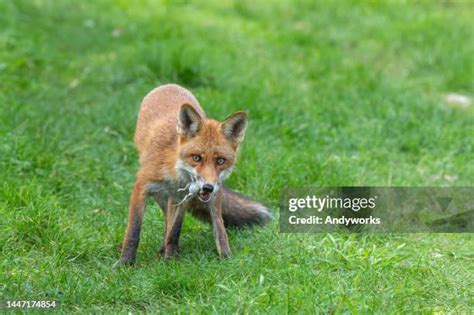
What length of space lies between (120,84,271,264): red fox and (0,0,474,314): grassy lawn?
0.59 feet

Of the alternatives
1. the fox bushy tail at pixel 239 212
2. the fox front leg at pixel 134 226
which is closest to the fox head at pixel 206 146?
the fox front leg at pixel 134 226

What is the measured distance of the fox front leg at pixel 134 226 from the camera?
5785 millimetres

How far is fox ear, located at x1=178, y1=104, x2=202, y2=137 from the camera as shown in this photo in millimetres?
5699

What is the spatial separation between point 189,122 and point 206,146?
0.76 feet

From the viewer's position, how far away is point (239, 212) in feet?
20.9

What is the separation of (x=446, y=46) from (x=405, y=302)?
23.8 feet

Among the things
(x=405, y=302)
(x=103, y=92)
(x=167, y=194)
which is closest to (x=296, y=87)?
(x=103, y=92)

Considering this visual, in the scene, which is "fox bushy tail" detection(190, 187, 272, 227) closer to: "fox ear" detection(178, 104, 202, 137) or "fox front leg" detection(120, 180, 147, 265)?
"fox front leg" detection(120, 180, 147, 265)

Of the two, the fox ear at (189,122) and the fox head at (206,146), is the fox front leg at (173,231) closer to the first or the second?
the fox head at (206,146)

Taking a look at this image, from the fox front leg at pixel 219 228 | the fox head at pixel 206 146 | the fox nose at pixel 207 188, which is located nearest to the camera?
the fox nose at pixel 207 188

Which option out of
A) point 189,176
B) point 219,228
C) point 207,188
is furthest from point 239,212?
point 207,188

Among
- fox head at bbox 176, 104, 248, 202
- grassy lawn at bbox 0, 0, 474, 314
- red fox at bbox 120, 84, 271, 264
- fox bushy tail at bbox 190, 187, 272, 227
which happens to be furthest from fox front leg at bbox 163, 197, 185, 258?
fox head at bbox 176, 104, 248, 202

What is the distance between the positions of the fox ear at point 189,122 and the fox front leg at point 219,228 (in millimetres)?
541

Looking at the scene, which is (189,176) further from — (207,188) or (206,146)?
(207,188)
